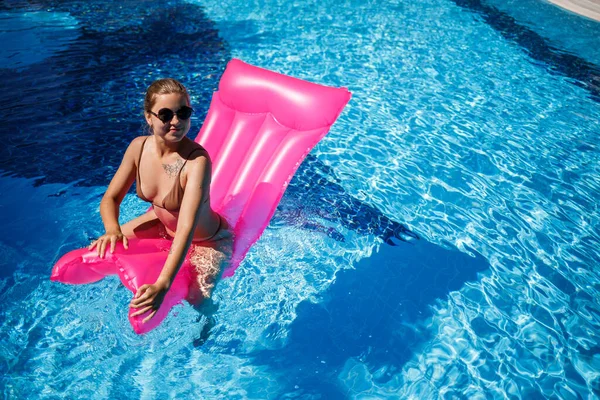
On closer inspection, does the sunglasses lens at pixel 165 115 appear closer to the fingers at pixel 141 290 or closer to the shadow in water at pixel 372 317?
the fingers at pixel 141 290

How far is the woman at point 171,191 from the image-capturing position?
215cm

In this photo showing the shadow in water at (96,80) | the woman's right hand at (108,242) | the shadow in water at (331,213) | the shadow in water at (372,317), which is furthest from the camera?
the shadow in water at (96,80)

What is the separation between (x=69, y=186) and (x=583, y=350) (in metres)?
3.97

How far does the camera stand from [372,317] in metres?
3.17

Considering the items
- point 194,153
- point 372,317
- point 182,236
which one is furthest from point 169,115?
point 372,317

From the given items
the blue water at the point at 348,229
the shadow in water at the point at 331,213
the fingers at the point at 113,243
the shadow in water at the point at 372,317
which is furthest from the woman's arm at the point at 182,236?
the shadow in water at the point at 331,213

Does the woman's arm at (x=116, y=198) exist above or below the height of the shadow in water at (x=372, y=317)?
above

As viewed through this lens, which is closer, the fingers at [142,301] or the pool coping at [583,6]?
the fingers at [142,301]

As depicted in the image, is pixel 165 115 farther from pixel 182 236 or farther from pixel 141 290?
pixel 141 290

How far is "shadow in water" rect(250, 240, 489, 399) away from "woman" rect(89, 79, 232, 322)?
74 cm

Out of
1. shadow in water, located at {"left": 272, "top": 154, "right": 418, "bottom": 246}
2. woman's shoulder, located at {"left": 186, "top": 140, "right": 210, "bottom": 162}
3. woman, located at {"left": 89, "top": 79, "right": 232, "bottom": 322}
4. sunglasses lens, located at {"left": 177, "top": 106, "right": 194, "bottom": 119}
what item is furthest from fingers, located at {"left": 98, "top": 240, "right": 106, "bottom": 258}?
shadow in water, located at {"left": 272, "top": 154, "right": 418, "bottom": 246}

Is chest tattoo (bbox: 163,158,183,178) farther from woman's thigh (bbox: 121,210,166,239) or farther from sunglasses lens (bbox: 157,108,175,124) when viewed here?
woman's thigh (bbox: 121,210,166,239)

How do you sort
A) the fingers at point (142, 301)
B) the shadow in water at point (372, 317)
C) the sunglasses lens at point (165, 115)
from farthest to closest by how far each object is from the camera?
the shadow in water at point (372, 317) → the sunglasses lens at point (165, 115) → the fingers at point (142, 301)

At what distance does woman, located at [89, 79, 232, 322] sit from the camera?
215 centimetres
